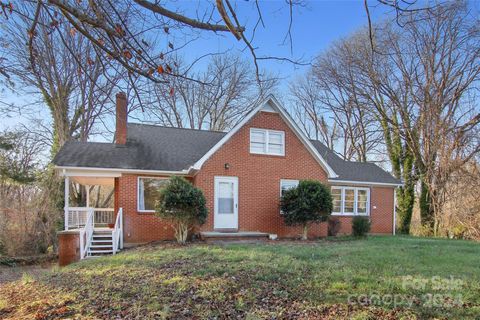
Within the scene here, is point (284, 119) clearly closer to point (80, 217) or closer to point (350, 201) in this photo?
point (350, 201)

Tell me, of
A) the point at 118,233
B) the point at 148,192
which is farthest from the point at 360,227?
the point at 118,233

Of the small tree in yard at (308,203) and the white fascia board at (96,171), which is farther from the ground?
the white fascia board at (96,171)

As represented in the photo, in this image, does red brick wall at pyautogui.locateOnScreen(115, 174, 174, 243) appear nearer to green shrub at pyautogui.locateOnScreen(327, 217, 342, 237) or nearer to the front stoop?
the front stoop

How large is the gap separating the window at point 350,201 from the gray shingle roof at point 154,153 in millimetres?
681

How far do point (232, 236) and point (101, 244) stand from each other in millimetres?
4604

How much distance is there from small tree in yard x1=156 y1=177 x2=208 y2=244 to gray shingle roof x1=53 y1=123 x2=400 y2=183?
2.07m

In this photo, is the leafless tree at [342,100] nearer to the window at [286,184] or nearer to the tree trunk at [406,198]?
the tree trunk at [406,198]

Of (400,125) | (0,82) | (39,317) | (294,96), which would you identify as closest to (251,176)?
(0,82)

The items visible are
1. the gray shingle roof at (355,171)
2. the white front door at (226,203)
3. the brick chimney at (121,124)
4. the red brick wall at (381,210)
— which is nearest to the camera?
the white front door at (226,203)

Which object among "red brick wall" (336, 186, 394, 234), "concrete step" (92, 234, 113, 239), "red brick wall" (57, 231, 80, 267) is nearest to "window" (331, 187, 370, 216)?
"red brick wall" (336, 186, 394, 234)

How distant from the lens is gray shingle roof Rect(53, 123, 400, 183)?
14453 mm

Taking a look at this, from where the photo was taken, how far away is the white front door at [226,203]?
14898 mm

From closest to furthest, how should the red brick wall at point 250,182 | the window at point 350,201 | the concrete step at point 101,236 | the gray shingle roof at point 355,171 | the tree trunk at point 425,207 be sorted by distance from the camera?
the concrete step at point 101,236 → the red brick wall at point 250,182 → the window at point 350,201 → the gray shingle roof at point 355,171 → the tree trunk at point 425,207

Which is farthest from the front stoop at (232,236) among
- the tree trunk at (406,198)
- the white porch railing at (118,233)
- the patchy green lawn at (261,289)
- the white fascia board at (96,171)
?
the tree trunk at (406,198)
